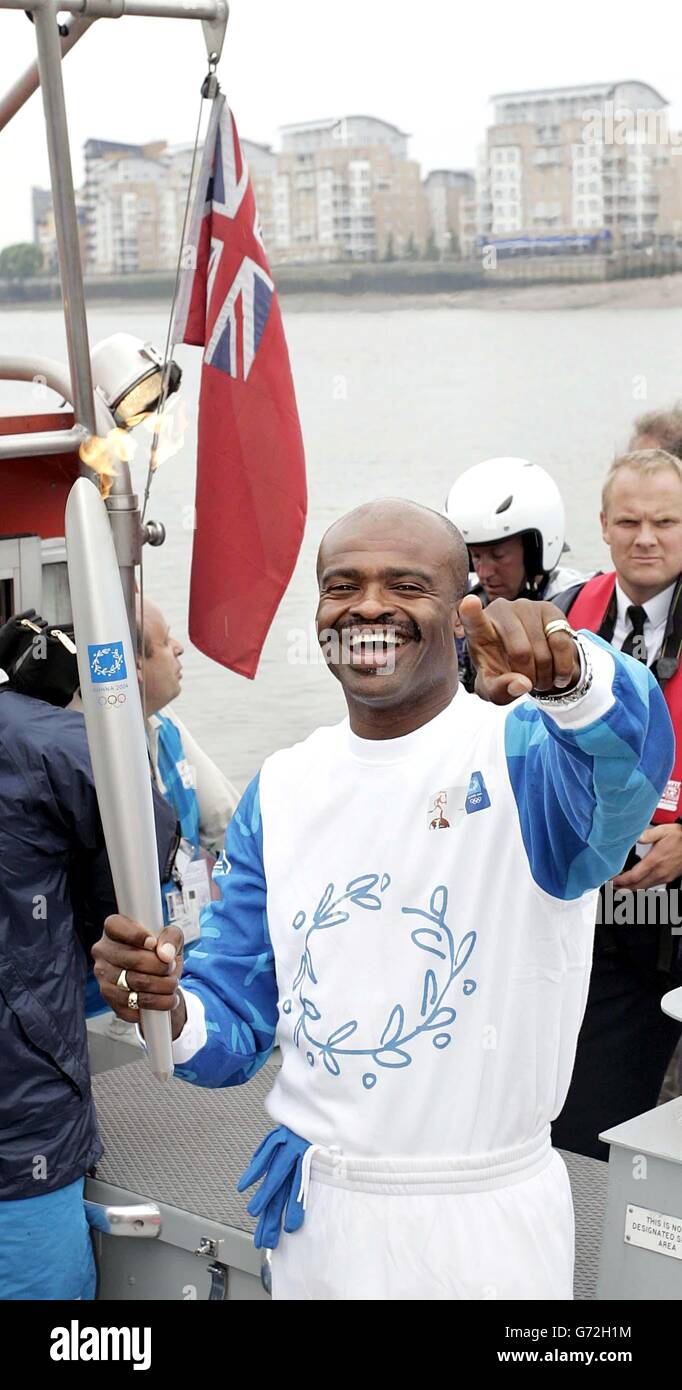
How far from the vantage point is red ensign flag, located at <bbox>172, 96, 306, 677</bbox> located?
5156mm

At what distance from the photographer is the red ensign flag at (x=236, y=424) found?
516 centimetres

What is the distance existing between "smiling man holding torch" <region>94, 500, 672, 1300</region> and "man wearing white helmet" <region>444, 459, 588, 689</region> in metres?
2.59

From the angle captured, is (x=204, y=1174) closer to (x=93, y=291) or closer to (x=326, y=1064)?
(x=326, y=1064)

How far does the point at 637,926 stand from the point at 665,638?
73 cm

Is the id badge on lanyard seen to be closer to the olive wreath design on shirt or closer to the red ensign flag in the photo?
the red ensign flag

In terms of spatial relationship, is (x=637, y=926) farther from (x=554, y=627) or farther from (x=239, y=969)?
(x=554, y=627)

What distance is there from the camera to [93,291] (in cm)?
2405

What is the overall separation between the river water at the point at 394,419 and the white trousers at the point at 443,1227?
65.3 ft

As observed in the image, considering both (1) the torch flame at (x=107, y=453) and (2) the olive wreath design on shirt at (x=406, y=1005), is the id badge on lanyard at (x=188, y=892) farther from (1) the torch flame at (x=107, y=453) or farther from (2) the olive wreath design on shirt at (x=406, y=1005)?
(2) the olive wreath design on shirt at (x=406, y=1005)

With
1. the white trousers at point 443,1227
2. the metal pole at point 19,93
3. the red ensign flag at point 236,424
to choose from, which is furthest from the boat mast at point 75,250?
the white trousers at point 443,1227

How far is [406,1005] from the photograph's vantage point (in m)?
2.45

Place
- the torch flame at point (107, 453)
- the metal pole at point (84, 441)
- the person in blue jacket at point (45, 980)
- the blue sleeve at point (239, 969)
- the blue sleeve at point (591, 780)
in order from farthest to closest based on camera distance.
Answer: the torch flame at point (107, 453)
the metal pole at point (84, 441)
the person in blue jacket at point (45, 980)
the blue sleeve at point (239, 969)
the blue sleeve at point (591, 780)

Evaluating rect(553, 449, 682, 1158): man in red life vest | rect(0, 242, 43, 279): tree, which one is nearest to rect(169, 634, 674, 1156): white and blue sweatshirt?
rect(553, 449, 682, 1158): man in red life vest

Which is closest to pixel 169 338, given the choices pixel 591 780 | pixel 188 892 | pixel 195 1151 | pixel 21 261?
pixel 188 892
